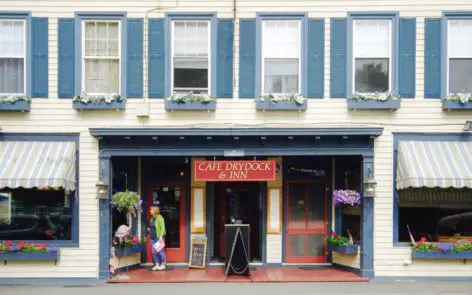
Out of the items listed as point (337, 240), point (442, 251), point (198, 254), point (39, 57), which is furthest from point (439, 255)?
point (39, 57)

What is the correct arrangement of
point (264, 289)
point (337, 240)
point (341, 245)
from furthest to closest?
point (337, 240) < point (341, 245) < point (264, 289)

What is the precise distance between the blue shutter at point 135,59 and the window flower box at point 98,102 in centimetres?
38

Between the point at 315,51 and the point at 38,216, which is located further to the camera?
the point at 38,216

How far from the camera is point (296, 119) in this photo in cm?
1415

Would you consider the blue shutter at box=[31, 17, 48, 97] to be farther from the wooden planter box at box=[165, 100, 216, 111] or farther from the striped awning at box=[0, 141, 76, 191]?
the wooden planter box at box=[165, 100, 216, 111]

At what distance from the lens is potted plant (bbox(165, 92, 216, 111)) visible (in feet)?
45.8

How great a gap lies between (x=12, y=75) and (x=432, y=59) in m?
10.2

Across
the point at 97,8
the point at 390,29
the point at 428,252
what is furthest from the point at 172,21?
the point at 428,252

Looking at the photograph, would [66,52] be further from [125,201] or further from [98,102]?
[125,201]

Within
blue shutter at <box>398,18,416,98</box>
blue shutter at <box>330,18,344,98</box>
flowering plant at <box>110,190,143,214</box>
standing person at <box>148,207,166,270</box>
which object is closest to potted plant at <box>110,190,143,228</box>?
flowering plant at <box>110,190,143,214</box>

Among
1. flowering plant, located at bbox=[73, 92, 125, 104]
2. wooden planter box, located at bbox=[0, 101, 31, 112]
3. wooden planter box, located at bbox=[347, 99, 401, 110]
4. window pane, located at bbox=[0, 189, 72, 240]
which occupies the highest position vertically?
flowering plant, located at bbox=[73, 92, 125, 104]

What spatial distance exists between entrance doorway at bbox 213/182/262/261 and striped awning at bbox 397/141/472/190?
407 centimetres

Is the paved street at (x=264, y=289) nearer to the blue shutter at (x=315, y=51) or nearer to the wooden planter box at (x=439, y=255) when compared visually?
the wooden planter box at (x=439, y=255)

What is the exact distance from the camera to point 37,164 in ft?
44.5
